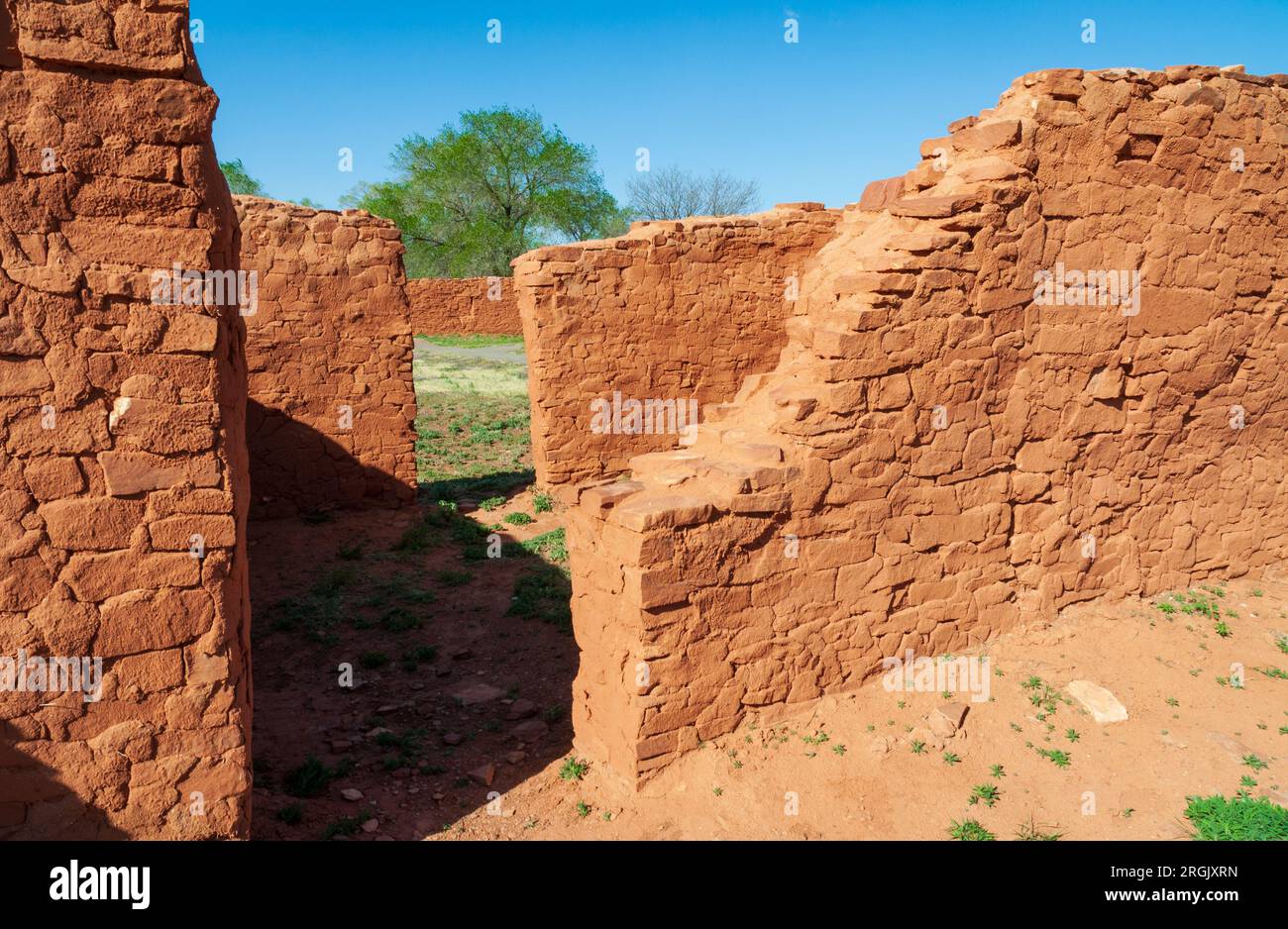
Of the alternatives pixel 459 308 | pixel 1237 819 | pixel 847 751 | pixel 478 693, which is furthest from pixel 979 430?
pixel 459 308

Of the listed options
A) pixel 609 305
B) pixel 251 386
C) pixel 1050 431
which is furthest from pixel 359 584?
pixel 1050 431

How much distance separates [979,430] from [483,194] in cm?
3398

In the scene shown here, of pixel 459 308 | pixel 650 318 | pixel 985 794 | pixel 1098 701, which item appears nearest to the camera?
pixel 985 794

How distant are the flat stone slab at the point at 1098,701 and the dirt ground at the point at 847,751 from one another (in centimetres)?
6

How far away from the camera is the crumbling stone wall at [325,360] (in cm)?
891

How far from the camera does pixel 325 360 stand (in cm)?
919

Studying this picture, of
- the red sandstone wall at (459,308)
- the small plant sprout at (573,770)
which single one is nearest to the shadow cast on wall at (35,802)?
the small plant sprout at (573,770)

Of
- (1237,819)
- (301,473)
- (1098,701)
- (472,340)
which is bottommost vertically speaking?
(1237,819)

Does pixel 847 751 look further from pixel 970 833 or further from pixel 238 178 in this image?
pixel 238 178

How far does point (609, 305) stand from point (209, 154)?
21.0 feet

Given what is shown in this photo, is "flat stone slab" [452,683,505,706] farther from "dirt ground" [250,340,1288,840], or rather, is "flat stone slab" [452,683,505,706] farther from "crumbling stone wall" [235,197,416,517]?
"crumbling stone wall" [235,197,416,517]

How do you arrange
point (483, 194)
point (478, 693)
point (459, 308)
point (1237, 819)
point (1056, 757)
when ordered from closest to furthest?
point (1237, 819), point (1056, 757), point (478, 693), point (459, 308), point (483, 194)

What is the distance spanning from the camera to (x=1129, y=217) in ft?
18.5

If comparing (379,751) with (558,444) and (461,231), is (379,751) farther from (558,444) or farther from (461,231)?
(461,231)
